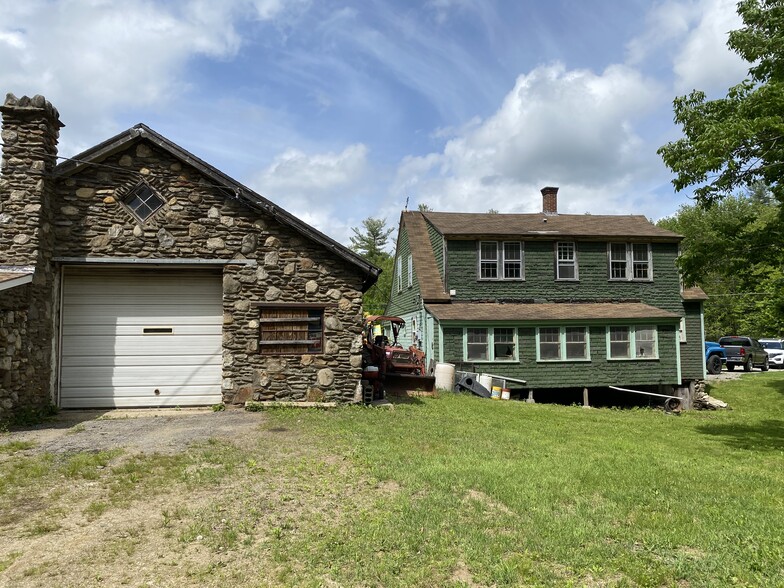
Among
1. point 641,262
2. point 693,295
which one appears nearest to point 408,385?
point 641,262

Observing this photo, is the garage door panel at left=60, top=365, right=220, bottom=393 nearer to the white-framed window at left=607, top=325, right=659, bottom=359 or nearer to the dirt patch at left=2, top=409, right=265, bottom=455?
the dirt patch at left=2, top=409, right=265, bottom=455

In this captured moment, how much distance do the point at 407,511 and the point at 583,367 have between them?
15.8m

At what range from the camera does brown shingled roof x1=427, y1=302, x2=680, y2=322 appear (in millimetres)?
18891

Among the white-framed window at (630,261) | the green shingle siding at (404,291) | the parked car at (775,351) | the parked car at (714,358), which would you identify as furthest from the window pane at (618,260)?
the parked car at (775,351)

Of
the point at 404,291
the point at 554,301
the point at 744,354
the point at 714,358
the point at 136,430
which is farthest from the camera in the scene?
the point at 744,354

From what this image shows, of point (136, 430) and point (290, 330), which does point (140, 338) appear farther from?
point (290, 330)

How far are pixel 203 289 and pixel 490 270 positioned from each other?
12299 mm

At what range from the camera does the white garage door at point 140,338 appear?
37.0 ft

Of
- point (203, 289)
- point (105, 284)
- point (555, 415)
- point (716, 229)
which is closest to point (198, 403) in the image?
point (203, 289)

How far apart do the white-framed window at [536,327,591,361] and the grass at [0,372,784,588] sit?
9.77 m

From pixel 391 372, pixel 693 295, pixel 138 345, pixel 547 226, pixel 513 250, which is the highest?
pixel 547 226

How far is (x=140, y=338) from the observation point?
37.8 feet

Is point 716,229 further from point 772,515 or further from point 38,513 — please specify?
point 38,513

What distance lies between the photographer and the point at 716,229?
11508 millimetres
